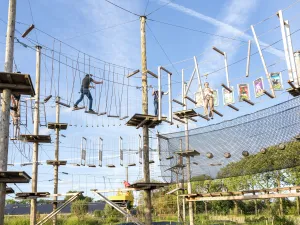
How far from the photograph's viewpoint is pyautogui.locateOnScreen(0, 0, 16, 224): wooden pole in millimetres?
6527

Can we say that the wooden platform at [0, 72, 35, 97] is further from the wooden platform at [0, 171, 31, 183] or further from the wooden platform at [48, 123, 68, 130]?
the wooden platform at [48, 123, 68, 130]

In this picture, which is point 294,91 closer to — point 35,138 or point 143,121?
point 143,121

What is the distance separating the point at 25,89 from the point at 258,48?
189 inches

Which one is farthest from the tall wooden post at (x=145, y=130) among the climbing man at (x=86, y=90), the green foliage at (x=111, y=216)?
the green foliage at (x=111, y=216)

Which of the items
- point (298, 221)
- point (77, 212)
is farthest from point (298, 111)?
point (77, 212)

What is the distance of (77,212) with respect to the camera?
23.0m

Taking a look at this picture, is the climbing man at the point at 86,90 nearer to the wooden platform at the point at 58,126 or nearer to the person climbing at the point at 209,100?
the person climbing at the point at 209,100

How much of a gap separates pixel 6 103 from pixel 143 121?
11.8 feet

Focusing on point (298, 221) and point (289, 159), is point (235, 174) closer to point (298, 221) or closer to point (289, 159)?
point (289, 159)

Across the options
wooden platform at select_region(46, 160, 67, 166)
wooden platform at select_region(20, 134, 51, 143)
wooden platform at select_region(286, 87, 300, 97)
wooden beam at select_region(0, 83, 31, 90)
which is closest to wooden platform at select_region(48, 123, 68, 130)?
wooden platform at select_region(46, 160, 67, 166)

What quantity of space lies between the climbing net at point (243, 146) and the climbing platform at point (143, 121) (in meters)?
2.16

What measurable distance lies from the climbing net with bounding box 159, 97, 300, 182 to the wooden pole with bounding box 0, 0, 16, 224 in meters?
6.07

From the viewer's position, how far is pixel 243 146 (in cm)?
1020

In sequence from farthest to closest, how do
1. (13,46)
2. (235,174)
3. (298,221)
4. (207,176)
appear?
(298,221)
(207,176)
(235,174)
(13,46)
